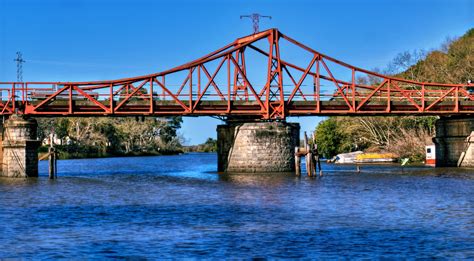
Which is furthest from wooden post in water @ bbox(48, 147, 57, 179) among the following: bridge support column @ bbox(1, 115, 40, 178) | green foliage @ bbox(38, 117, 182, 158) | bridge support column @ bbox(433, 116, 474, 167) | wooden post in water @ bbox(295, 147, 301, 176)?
green foliage @ bbox(38, 117, 182, 158)

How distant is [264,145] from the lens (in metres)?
65.9

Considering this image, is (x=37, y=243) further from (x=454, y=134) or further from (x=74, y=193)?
(x=454, y=134)

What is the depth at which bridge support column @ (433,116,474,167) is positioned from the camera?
240 ft

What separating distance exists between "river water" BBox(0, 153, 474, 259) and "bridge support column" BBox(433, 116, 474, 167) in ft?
69.0

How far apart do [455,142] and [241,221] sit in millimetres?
47997

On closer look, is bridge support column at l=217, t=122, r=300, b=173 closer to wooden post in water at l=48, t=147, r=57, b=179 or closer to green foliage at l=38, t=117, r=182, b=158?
wooden post in water at l=48, t=147, r=57, b=179

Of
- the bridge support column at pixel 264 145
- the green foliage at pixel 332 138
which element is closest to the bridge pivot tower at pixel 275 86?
the bridge support column at pixel 264 145

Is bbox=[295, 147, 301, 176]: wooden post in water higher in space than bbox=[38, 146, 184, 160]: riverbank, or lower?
lower

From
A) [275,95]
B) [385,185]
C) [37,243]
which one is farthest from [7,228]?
[275,95]

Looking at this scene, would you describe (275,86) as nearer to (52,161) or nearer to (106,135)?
(52,161)

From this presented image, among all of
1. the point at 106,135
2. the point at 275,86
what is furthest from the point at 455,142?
the point at 106,135

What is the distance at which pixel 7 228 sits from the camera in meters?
29.9

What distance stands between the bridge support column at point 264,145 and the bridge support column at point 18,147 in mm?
16738

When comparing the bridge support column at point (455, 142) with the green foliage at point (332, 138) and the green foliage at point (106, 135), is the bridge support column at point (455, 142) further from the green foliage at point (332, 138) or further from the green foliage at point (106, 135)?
the green foliage at point (106, 135)
